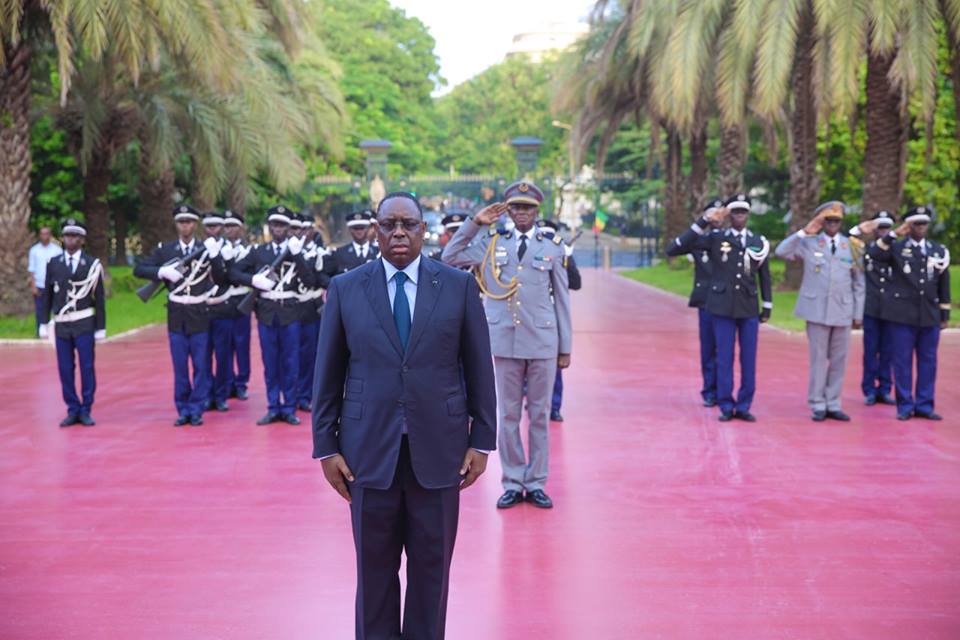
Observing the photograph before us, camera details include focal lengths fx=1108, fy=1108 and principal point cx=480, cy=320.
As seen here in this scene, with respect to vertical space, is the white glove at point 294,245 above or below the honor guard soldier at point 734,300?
above

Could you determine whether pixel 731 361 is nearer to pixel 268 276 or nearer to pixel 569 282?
pixel 569 282

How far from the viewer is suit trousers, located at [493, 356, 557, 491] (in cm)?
725

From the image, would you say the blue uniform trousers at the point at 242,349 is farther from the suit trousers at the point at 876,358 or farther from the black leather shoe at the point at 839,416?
the suit trousers at the point at 876,358

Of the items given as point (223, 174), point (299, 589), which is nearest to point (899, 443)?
point (299, 589)

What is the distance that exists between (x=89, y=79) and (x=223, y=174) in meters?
3.10

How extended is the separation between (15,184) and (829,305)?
13.9 meters

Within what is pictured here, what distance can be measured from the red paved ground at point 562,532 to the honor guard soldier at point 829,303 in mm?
333

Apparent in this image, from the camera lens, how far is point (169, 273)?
9961 millimetres

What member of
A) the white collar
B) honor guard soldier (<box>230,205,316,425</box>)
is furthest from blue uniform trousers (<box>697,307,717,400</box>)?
the white collar

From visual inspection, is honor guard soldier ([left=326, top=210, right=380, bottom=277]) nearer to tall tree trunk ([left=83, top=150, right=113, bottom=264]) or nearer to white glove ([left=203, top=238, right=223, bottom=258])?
white glove ([left=203, top=238, right=223, bottom=258])

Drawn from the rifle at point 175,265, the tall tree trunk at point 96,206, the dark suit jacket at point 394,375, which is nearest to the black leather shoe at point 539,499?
the dark suit jacket at point 394,375

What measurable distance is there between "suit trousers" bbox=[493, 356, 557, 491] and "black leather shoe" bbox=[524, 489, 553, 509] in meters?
0.04

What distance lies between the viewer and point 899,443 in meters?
9.26

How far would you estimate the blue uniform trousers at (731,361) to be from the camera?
1029 centimetres
